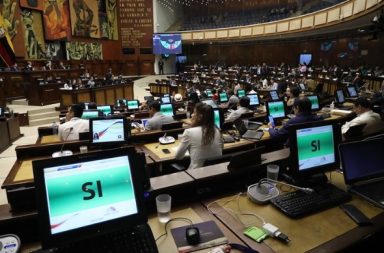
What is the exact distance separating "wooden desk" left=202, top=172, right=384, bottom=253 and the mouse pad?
112mm

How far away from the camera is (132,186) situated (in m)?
1.60

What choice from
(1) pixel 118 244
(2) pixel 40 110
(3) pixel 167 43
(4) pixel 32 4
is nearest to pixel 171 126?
(1) pixel 118 244

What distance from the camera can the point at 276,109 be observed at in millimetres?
5723

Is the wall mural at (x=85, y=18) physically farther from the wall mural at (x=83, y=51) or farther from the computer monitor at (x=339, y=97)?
the computer monitor at (x=339, y=97)

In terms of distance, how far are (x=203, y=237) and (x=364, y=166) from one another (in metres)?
1.47

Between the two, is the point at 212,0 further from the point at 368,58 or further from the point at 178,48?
the point at 368,58

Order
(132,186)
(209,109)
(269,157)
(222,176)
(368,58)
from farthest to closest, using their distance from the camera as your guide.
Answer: (368,58)
(209,109)
(269,157)
(222,176)
(132,186)

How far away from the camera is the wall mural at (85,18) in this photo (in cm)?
1720

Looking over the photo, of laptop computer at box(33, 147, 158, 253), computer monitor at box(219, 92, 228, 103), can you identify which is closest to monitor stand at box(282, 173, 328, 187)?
laptop computer at box(33, 147, 158, 253)

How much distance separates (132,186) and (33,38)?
15110 mm

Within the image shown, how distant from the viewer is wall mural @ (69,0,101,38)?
56.4ft

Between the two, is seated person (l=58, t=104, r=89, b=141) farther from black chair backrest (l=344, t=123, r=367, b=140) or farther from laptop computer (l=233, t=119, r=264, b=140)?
black chair backrest (l=344, t=123, r=367, b=140)

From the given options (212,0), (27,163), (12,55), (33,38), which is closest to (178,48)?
(212,0)

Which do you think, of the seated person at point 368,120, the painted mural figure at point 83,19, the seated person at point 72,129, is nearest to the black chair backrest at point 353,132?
the seated person at point 368,120
